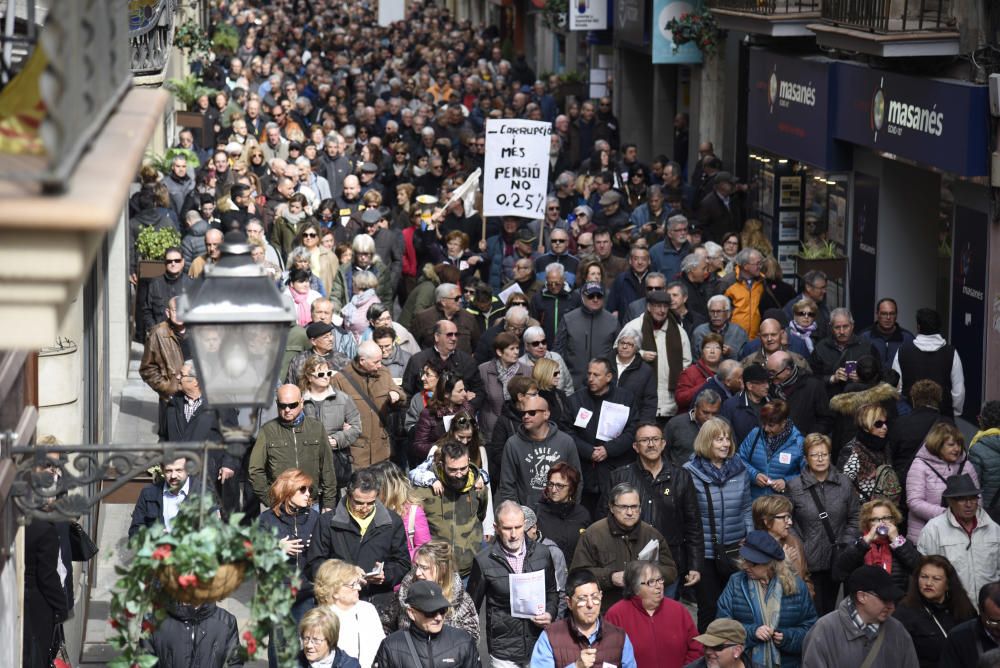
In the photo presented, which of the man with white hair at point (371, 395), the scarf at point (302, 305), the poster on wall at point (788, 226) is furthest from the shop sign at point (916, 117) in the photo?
the man with white hair at point (371, 395)

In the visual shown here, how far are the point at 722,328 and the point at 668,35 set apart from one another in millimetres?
14693

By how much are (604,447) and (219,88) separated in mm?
20784

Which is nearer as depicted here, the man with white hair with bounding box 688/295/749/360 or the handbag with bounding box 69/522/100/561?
the handbag with bounding box 69/522/100/561

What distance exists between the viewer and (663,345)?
1496cm

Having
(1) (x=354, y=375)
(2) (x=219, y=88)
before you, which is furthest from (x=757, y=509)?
(2) (x=219, y=88)

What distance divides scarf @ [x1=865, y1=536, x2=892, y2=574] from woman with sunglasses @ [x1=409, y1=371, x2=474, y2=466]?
Result: 130 inches

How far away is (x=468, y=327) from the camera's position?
15445mm

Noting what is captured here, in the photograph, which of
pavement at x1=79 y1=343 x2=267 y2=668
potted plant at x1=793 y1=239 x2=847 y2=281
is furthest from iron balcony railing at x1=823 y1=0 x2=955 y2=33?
pavement at x1=79 y1=343 x2=267 y2=668

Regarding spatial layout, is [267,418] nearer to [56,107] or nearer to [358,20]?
[56,107]

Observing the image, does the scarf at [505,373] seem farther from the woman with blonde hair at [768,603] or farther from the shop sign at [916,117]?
the shop sign at [916,117]

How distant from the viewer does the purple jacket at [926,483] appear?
11453 mm

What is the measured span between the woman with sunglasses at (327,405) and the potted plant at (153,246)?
6005 millimetres

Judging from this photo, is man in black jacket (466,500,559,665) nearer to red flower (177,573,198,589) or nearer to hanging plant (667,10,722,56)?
red flower (177,573,198,589)

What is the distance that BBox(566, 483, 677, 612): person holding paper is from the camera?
1041cm
